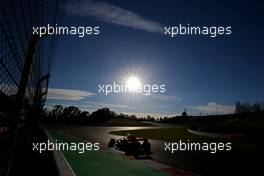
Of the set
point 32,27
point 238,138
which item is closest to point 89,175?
point 32,27

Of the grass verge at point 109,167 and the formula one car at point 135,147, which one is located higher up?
the formula one car at point 135,147

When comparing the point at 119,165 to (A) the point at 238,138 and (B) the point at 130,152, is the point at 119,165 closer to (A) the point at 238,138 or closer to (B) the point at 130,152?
(B) the point at 130,152

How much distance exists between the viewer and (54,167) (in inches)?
469

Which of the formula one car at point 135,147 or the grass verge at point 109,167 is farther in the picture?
the formula one car at point 135,147

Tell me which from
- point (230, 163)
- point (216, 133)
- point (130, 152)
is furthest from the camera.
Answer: point (216, 133)

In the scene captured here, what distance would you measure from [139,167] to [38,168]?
14.0 feet

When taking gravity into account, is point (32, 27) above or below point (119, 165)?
above

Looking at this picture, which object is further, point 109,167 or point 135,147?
point 135,147

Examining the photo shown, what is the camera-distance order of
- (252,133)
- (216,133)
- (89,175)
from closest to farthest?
(89,175), (252,133), (216,133)

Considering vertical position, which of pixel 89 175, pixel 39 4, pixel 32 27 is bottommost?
pixel 89 175

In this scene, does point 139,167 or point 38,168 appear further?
point 139,167

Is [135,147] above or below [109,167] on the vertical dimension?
above

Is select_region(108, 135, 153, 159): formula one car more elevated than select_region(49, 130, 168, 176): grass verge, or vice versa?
select_region(108, 135, 153, 159): formula one car

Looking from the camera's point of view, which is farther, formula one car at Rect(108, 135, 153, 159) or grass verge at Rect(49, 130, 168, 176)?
formula one car at Rect(108, 135, 153, 159)
